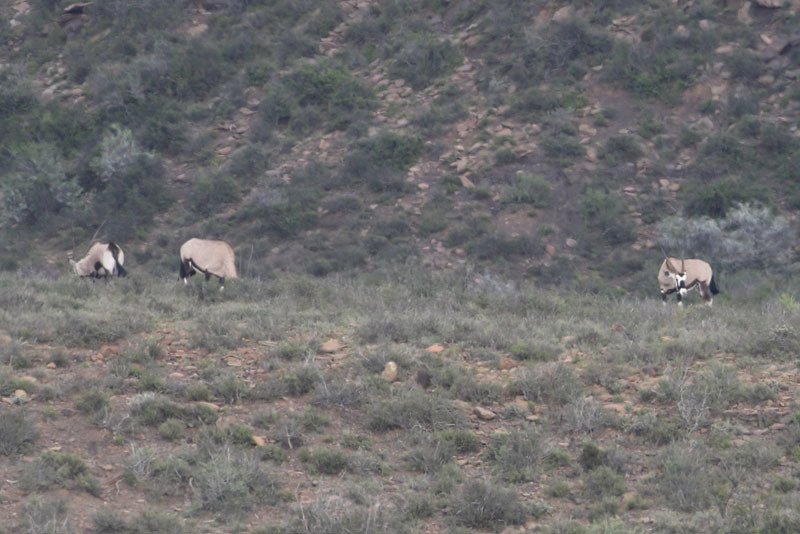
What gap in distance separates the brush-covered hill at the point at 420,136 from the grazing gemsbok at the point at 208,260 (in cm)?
569

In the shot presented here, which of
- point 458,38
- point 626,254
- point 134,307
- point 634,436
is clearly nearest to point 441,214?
point 626,254

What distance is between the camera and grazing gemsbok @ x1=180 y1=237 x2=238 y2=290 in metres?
14.4

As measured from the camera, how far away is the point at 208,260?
14375mm

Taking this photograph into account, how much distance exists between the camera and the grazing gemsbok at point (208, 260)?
14367 millimetres

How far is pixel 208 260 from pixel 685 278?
7.24 metres

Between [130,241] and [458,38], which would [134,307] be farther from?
[458,38]

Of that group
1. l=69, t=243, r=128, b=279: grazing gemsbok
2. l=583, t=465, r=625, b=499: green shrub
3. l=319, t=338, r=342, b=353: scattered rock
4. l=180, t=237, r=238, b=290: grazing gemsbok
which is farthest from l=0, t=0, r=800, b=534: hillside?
l=69, t=243, r=128, b=279: grazing gemsbok

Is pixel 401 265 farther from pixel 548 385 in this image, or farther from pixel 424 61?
pixel 548 385

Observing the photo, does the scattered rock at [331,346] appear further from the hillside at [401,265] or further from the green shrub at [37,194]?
the green shrub at [37,194]

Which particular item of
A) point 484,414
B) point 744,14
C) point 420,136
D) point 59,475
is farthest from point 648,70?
point 59,475

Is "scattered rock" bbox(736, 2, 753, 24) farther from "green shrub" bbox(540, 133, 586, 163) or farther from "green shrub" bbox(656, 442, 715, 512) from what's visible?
"green shrub" bbox(656, 442, 715, 512)

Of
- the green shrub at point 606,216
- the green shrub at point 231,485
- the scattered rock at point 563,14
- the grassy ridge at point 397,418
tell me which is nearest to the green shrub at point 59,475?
the grassy ridge at point 397,418

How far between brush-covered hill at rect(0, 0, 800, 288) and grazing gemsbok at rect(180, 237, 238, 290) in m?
5.69

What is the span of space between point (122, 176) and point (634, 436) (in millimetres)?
19229
